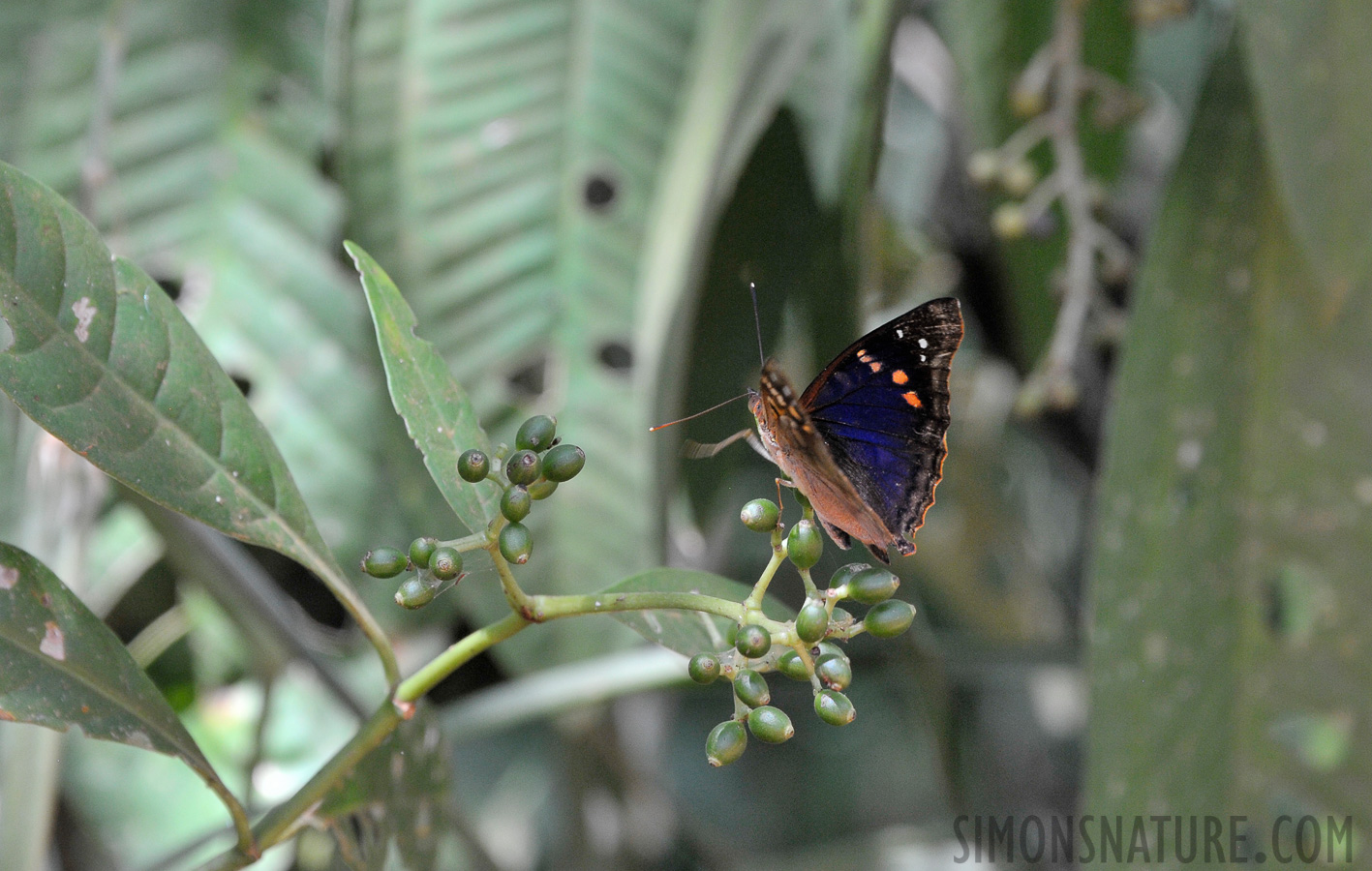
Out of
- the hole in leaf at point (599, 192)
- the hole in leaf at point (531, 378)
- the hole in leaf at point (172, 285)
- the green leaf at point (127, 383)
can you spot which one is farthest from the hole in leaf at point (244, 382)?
the green leaf at point (127, 383)

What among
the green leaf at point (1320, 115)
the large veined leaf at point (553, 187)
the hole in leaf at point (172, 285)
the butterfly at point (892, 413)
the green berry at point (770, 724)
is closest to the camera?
the green berry at point (770, 724)

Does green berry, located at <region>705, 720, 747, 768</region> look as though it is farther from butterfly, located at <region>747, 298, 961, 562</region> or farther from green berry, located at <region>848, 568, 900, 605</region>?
butterfly, located at <region>747, 298, 961, 562</region>

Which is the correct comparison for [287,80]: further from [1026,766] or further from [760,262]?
[1026,766]

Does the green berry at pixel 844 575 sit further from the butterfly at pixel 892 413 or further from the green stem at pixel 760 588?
the butterfly at pixel 892 413

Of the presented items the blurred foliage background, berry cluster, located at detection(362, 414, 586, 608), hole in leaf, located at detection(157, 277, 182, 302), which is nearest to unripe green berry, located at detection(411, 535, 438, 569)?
berry cluster, located at detection(362, 414, 586, 608)

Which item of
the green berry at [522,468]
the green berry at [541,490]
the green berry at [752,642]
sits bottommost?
the green berry at [752,642]

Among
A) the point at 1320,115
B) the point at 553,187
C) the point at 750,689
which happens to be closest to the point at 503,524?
the point at 750,689

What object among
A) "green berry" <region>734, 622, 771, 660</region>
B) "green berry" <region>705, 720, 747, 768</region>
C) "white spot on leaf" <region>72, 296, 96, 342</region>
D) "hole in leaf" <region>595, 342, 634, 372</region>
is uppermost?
"hole in leaf" <region>595, 342, 634, 372</region>

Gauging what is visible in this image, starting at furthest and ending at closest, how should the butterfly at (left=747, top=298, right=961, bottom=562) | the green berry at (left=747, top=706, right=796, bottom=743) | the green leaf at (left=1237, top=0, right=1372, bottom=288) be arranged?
the green leaf at (left=1237, top=0, right=1372, bottom=288) → the butterfly at (left=747, top=298, right=961, bottom=562) → the green berry at (left=747, top=706, right=796, bottom=743)
